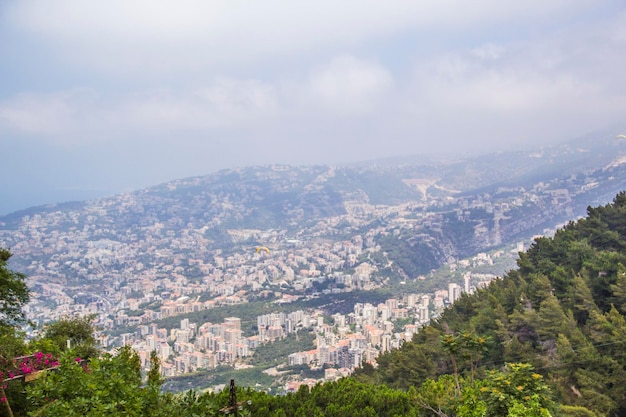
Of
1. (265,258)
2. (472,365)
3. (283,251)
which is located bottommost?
(265,258)

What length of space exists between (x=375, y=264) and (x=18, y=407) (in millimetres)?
34955

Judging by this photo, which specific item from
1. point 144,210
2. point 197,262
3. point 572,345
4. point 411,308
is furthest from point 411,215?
point 572,345

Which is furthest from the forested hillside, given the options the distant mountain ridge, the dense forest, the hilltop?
the distant mountain ridge

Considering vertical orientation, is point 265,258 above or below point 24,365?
below

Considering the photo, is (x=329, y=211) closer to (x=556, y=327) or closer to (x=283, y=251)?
(x=283, y=251)

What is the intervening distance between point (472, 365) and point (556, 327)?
7.40 feet

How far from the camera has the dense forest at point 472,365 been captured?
345cm

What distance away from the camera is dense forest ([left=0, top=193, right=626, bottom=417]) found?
11.3 ft

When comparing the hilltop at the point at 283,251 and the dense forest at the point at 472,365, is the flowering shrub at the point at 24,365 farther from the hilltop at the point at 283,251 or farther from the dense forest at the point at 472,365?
the hilltop at the point at 283,251

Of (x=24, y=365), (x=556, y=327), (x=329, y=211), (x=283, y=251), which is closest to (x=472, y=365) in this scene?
(x=556, y=327)

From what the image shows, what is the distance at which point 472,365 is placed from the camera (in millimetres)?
8750

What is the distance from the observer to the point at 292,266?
40.1 metres

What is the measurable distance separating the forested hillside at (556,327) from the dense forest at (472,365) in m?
0.03

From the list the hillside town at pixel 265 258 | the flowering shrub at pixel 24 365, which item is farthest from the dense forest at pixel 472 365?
the hillside town at pixel 265 258
